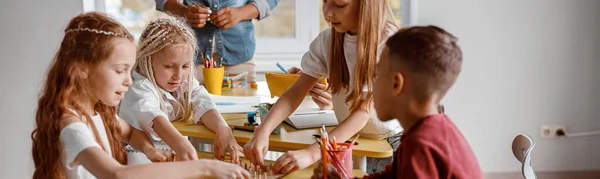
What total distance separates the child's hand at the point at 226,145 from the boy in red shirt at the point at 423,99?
669 mm

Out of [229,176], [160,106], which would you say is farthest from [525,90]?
[229,176]

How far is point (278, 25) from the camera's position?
406cm

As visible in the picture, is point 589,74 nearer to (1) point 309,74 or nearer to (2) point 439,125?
(1) point 309,74

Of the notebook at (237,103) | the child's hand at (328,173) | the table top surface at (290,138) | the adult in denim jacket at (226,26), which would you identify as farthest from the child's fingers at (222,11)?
the child's hand at (328,173)

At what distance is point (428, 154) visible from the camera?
1079mm

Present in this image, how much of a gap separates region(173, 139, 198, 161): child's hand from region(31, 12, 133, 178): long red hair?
0.25 metres

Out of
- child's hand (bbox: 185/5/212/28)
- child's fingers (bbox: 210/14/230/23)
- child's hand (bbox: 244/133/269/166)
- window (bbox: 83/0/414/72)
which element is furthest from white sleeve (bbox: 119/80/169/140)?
window (bbox: 83/0/414/72)

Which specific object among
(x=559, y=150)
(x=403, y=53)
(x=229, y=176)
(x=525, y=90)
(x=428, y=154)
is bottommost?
(x=559, y=150)

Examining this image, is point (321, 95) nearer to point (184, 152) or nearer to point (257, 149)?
point (257, 149)

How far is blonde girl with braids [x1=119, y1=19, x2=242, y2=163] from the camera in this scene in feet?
5.98

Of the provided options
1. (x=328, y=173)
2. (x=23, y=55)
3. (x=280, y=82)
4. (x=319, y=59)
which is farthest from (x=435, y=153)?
(x=23, y=55)

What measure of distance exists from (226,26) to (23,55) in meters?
0.82

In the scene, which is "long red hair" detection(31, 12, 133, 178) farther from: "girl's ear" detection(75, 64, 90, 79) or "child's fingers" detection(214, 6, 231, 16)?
→ "child's fingers" detection(214, 6, 231, 16)

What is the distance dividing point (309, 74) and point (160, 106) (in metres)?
0.43
